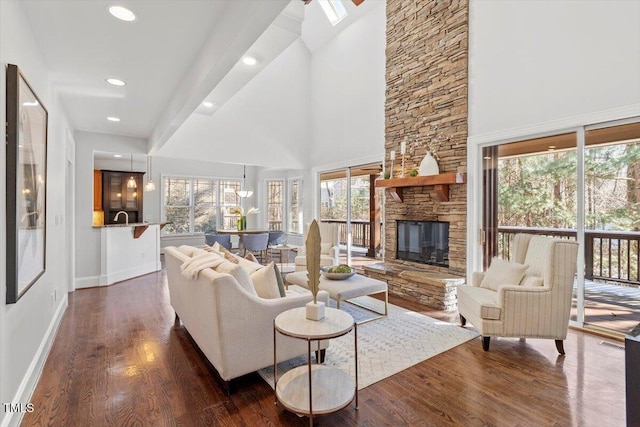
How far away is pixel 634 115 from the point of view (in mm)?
2939

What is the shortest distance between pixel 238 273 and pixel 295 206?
731 cm

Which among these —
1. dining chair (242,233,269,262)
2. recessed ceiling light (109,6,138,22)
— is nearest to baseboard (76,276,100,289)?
dining chair (242,233,269,262)

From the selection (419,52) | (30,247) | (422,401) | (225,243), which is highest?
(419,52)

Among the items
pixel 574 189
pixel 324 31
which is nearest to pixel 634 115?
pixel 574 189

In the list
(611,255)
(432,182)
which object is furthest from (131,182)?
(611,255)

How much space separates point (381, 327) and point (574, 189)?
8.41 feet

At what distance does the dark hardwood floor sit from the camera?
1.98 metres

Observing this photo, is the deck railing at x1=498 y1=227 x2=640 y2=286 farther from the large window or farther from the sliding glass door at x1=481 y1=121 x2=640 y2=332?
the large window

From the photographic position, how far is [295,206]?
9.59 m

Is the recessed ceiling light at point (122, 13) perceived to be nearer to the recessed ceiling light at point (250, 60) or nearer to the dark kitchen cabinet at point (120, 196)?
the recessed ceiling light at point (250, 60)

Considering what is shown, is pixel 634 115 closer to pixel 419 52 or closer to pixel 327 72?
pixel 419 52

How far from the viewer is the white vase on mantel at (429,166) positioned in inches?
179

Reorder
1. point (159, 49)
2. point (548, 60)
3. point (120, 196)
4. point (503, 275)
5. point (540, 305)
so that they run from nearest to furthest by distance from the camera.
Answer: point (159, 49) → point (540, 305) → point (503, 275) → point (548, 60) → point (120, 196)

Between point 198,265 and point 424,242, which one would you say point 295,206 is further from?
point 198,265
